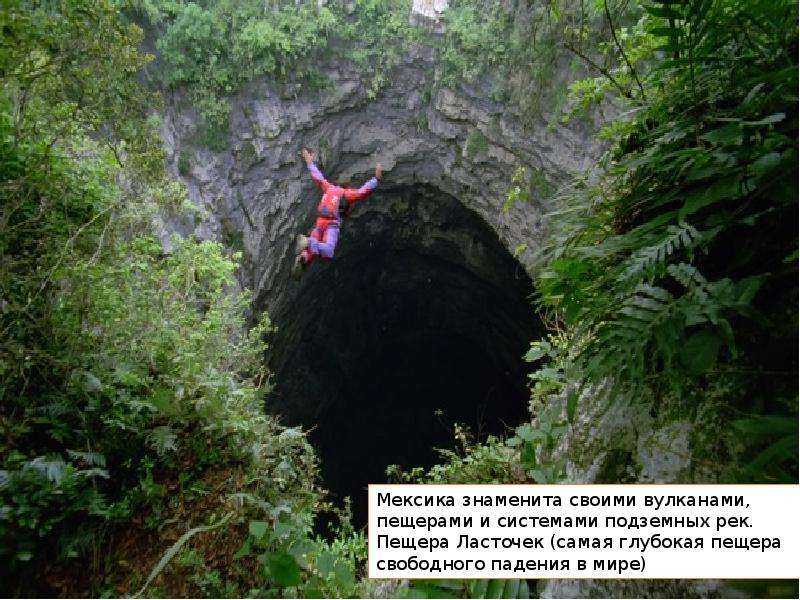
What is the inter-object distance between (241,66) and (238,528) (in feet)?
29.4

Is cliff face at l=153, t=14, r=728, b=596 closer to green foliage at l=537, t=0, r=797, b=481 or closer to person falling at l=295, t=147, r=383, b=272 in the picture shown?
person falling at l=295, t=147, r=383, b=272

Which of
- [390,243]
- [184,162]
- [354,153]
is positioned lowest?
[184,162]

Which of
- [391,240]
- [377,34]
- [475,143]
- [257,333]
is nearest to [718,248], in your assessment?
[257,333]

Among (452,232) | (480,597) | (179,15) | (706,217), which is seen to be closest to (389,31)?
(179,15)

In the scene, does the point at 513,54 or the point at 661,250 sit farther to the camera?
the point at 513,54

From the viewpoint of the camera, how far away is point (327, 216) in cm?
815

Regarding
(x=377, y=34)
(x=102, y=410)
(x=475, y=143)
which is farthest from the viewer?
(x=377, y=34)

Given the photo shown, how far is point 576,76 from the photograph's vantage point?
309 inches

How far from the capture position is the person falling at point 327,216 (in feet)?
25.5

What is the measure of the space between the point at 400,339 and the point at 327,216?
850 centimetres

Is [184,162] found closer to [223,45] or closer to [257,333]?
[223,45]

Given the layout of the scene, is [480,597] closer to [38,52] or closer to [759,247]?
[759,247]

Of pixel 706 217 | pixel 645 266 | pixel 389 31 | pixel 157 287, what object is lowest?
pixel 645 266

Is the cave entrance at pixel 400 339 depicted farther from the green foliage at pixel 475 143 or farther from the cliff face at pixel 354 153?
the green foliage at pixel 475 143
